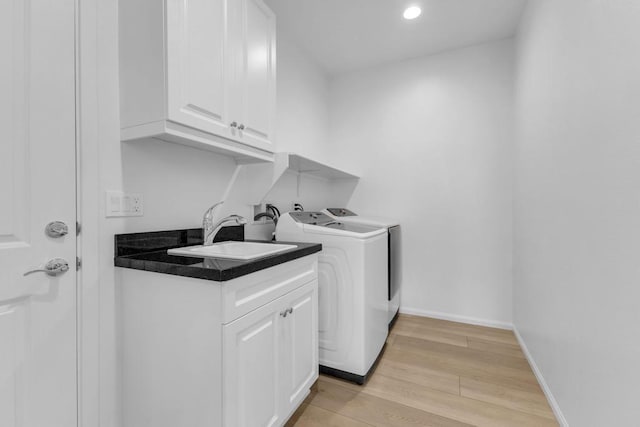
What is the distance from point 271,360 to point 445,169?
240 cm

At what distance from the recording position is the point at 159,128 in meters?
1.11

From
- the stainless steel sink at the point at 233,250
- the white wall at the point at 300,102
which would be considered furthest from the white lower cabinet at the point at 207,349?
the white wall at the point at 300,102

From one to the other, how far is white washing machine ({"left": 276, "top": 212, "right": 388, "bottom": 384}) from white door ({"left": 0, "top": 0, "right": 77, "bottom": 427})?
1207 millimetres

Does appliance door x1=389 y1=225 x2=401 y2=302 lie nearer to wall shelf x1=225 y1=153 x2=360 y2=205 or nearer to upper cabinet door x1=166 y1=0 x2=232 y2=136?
wall shelf x1=225 y1=153 x2=360 y2=205

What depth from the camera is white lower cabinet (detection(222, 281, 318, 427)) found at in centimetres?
101

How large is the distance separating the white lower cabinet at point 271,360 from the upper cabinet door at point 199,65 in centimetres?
86

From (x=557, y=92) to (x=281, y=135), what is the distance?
1.85 meters

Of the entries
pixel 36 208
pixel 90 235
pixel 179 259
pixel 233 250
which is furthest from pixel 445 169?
pixel 36 208

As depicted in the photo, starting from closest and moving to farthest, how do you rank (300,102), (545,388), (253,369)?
(253,369) → (545,388) → (300,102)

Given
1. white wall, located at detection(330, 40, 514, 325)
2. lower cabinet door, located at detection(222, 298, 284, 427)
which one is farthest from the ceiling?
lower cabinet door, located at detection(222, 298, 284, 427)

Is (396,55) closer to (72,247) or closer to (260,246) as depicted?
(260,246)

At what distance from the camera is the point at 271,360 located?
3.96 ft

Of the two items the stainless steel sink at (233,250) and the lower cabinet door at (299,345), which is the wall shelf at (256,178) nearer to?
the stainless steel sink at (233,250)

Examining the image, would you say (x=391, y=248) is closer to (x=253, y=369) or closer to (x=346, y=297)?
(x=346, y=297)
